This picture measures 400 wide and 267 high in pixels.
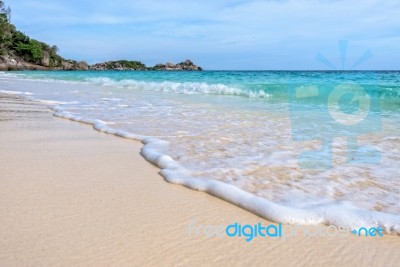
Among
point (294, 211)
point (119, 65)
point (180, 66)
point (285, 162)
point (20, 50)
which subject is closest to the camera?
point (294, 211)

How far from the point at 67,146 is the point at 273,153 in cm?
206

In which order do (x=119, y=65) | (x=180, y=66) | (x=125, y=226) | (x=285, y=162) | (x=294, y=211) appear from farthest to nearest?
(x=119, y=65), (x=180, y=66), (x=285, y=162), (x=294, y=211), (x=125, y=226)

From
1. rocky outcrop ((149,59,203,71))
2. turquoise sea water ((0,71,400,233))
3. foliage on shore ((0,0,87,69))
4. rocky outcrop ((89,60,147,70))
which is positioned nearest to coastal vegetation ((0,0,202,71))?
foliage on shore ((0,0,87,69))

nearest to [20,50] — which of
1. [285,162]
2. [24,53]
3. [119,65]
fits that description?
[24,53]

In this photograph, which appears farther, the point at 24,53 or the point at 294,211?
the point at 24,53

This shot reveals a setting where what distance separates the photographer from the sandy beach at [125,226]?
1.45 metres

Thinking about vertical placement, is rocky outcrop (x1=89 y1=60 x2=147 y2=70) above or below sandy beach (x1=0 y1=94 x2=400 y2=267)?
above

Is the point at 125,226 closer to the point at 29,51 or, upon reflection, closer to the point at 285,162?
the point at 285,162

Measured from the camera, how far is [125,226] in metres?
1.71

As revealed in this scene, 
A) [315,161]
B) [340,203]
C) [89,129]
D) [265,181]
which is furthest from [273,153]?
[89,129]

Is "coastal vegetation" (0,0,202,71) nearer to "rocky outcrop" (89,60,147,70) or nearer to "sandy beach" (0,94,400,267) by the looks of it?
"rocky outcrop" (89,60,147,70)

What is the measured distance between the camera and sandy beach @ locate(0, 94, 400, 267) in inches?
57.1

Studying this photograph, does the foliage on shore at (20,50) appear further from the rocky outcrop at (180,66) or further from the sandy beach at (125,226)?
the sandy beach at (125,226)

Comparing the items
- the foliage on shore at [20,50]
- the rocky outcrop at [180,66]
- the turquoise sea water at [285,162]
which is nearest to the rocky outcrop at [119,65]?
the rocky outcrop at [180,66]
